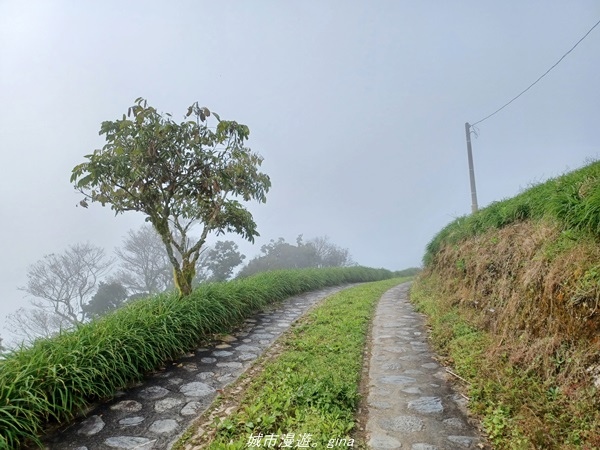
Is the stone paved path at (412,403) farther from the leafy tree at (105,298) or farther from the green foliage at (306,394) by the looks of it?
the leafy tree at (105,298)

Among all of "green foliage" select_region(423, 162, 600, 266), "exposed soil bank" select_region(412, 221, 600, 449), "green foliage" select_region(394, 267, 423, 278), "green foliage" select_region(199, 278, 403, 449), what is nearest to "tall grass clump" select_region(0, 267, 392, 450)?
"green foliage" select_region(199, 278, 403, 449)

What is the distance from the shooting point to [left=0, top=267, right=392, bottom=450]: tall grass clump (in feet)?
9.37

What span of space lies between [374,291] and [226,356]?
270 inches

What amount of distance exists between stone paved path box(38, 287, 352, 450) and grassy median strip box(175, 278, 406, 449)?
35cm

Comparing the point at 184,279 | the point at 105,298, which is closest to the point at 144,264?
the point at 105,298

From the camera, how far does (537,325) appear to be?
337 cm

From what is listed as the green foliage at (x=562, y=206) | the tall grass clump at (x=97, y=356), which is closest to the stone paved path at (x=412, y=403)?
the green foliage at (x=562, y=206)

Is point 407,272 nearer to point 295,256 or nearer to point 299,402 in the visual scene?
point 295,256

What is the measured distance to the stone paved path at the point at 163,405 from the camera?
291cm

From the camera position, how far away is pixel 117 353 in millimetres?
3842

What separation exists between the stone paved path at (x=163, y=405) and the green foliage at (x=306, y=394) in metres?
0.44

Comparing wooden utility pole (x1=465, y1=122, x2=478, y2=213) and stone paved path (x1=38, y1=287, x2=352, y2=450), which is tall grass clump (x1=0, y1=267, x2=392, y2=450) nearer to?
stone paved path (x1=38, y1=287, x2=352, y2=450)

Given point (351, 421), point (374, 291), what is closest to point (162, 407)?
point (351, 421)

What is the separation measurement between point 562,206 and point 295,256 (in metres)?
22.0
